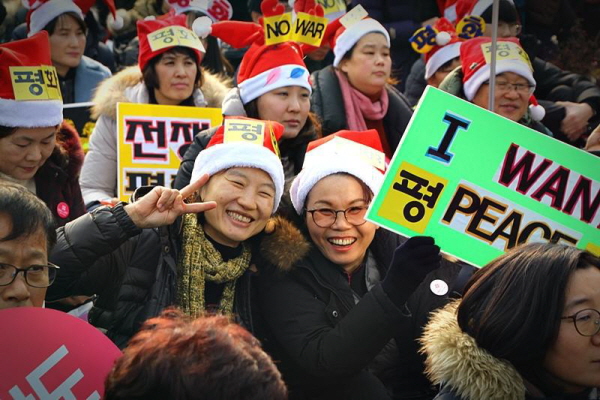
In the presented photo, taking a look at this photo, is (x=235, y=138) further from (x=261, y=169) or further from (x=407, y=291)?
(x=407, y=291)

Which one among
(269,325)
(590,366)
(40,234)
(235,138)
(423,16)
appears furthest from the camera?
(423,16)

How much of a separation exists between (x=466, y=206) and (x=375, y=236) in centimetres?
74

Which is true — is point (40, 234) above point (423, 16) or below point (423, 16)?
below

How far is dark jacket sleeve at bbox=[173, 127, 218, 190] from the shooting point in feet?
14.8

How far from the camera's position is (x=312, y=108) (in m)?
6.06

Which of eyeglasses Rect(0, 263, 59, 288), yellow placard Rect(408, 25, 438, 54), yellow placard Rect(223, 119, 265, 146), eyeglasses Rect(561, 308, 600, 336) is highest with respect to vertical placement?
yellow placard Rect(408, 25, 438, 54)

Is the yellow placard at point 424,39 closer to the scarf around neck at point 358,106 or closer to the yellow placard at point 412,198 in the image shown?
the scarf around neck at point 358,106

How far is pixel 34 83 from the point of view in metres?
4.33

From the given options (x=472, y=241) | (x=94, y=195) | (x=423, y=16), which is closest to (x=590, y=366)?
(x=472, y=241)

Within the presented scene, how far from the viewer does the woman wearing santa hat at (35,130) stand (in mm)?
4168

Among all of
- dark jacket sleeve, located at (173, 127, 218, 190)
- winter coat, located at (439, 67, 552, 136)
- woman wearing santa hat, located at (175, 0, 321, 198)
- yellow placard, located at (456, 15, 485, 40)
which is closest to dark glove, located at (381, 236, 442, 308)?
dark jacket sleeve, located at (173, 127, 218, 190)

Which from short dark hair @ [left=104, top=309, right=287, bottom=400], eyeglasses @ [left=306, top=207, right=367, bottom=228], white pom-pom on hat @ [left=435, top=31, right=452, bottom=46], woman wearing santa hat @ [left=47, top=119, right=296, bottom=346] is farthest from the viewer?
white pom-pom on hat @ [left=435, top=31, right=452, bottom=46]

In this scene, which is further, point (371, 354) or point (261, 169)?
point (261, 169)

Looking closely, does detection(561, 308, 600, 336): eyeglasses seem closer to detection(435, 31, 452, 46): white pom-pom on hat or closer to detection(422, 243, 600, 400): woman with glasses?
detection(422, 243, 600, 400): woman with glasses
